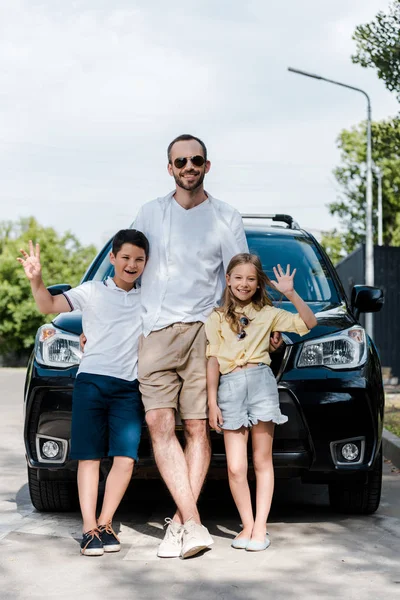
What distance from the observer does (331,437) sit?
17.9 feet

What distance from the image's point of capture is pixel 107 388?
521 centimetres

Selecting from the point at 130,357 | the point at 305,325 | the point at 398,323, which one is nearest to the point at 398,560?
the point at 305,325

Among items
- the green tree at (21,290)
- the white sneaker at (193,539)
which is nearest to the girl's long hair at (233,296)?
the white sneaker at (193,539)

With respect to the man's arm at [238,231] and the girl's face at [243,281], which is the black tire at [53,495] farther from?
the man's arm at [238,231]

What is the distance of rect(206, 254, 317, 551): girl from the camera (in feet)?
17.0

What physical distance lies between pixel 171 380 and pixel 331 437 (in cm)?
91

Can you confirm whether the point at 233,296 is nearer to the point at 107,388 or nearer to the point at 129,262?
the point at 129,262

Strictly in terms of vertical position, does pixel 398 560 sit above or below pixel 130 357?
below

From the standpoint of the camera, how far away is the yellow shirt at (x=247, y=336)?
5.21m

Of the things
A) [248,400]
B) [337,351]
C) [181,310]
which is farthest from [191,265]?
[337,351]

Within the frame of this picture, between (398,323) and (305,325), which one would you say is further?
(398,323)

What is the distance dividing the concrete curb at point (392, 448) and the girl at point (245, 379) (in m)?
3.51

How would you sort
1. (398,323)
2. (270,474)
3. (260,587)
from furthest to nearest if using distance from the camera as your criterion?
(398,323)
(270,474)
(260,587)

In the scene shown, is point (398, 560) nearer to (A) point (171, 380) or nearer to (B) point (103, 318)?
(A) point (171, 380)
